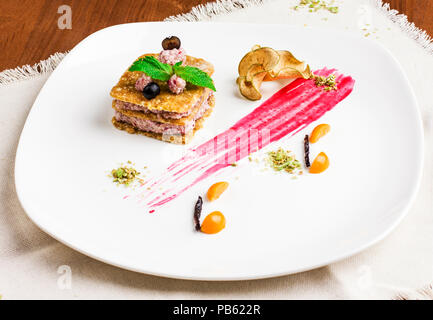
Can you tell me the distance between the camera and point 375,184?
3.58 meters

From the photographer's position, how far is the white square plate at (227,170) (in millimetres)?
3191

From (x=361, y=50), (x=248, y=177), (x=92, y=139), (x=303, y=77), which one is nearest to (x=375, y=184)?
(x=248, y=177)

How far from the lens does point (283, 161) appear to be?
3.78 m

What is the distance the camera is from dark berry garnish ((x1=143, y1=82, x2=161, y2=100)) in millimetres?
3807

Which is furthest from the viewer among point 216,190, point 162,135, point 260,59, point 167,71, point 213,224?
point 260,59

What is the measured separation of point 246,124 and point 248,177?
23.9 inches

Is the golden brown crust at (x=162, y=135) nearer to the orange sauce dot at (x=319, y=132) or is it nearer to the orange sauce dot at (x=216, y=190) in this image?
the orange sauce dot at (x=216, y=190)

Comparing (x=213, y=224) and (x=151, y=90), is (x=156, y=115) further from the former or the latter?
(x=213, y=224)

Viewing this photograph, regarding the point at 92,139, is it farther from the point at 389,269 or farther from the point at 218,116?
the point at 389,269

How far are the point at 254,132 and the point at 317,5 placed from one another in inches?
82.4

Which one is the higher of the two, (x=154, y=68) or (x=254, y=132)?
(x=154, y=68)

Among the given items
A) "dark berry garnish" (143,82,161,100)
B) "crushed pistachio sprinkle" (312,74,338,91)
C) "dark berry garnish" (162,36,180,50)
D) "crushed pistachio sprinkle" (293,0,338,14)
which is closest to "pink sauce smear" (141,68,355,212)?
"crushed pistachio sprinkle" (312,74,338,91)

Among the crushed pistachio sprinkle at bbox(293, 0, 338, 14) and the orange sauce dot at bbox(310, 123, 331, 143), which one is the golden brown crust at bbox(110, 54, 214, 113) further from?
the crushed pistachio sprinkle at bbox(293, 0, 338, 14)

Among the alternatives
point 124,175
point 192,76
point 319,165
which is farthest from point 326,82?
point 124,175
